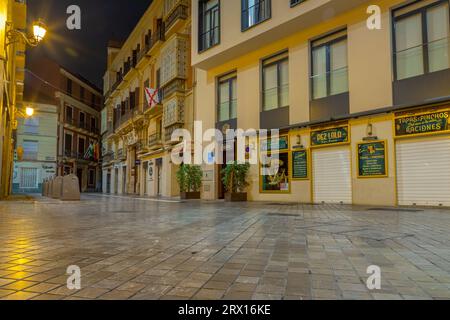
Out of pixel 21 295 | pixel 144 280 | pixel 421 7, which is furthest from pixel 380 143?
pixel 21 295

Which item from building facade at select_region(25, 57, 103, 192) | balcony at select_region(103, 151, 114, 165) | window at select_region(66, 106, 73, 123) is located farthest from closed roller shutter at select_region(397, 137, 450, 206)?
window at select_region(66, 106, 73, 123)

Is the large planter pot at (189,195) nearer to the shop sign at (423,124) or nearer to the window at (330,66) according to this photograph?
the window at (330,66)

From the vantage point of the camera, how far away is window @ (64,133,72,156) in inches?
1789

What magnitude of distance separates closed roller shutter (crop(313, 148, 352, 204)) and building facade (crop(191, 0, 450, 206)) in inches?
1.6

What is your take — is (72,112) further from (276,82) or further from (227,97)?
(276,82)

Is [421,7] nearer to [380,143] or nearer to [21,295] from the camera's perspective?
[380,143]

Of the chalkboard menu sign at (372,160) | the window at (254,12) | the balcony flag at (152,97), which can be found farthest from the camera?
the balcony flag at (152,97)

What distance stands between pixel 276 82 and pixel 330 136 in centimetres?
436

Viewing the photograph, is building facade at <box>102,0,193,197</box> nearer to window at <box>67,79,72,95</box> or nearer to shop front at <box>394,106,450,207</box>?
window at <box>67,79,72,95</box>

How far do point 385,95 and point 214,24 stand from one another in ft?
36.4

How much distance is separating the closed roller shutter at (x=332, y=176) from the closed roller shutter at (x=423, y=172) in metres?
2.12

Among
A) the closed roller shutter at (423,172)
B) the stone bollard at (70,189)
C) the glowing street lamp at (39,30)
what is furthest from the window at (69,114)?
the closed roller shutter at (423,172)

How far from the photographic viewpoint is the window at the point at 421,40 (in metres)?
11.7

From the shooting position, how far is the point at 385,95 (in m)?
12.9
